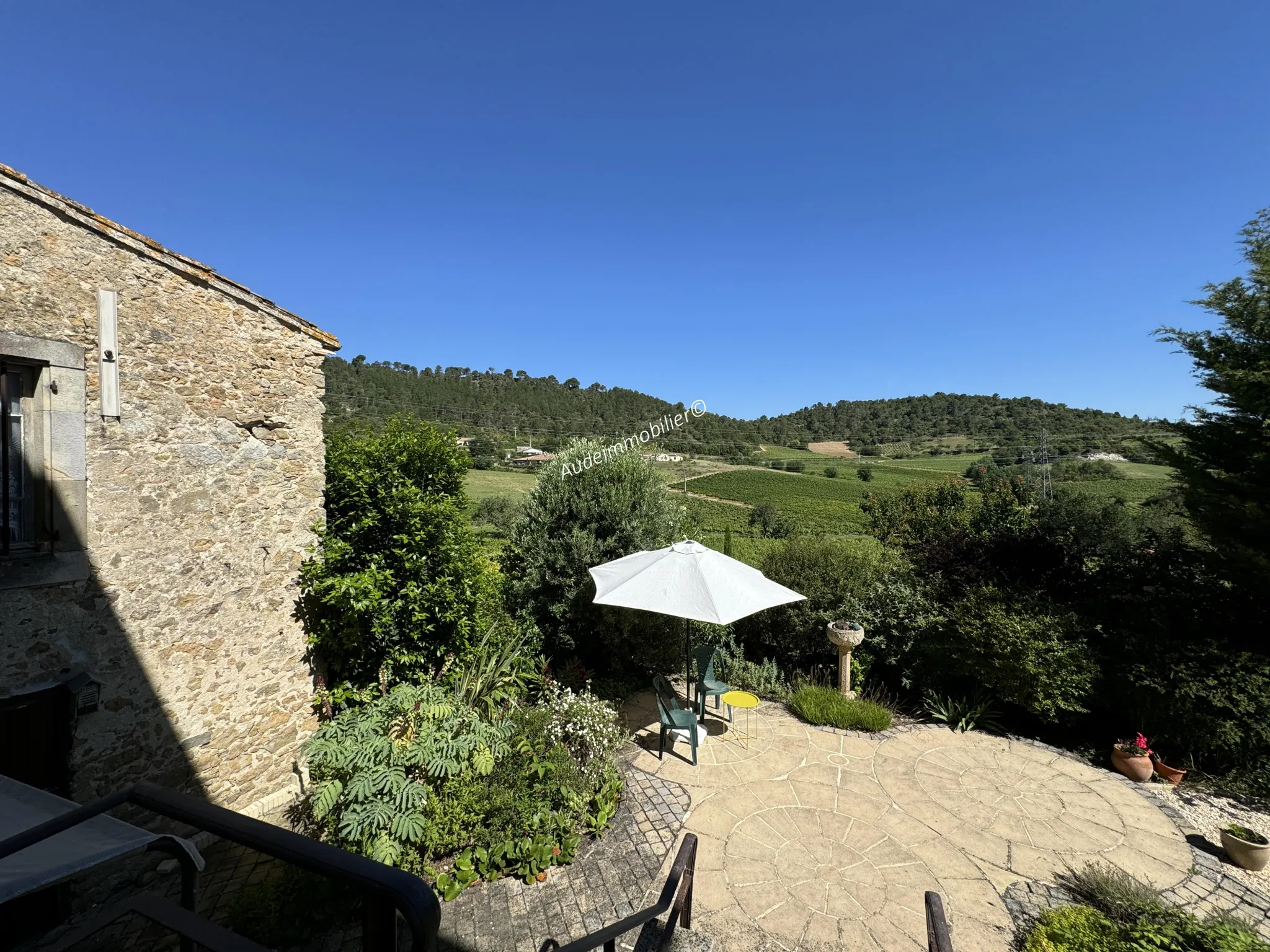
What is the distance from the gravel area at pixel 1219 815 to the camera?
15.9 ft

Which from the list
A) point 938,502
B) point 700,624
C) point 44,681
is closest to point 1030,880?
point 700,624

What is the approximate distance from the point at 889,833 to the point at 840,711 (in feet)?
7.43

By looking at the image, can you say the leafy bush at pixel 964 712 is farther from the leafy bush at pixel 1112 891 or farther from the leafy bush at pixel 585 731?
the leafy bush at pixel 585 731

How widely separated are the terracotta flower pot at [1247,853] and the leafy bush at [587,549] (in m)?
6.40

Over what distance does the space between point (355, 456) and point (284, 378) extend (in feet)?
4.09

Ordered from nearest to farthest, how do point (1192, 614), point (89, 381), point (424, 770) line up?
point (89, 381) < point (424, 770) < point (1192, 614)

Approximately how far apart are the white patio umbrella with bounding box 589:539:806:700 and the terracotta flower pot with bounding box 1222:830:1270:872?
4246 mm

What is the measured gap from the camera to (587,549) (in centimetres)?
930

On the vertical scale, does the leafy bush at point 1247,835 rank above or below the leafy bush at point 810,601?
below

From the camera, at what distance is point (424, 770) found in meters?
5.48

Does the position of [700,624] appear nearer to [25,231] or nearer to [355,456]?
[355,456]

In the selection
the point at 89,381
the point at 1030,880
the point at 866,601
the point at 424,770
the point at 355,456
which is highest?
the point at 89,381

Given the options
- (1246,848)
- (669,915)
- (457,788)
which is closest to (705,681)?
(457,788)

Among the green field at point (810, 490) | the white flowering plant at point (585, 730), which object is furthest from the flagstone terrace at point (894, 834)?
the green field at point (810, 490)
